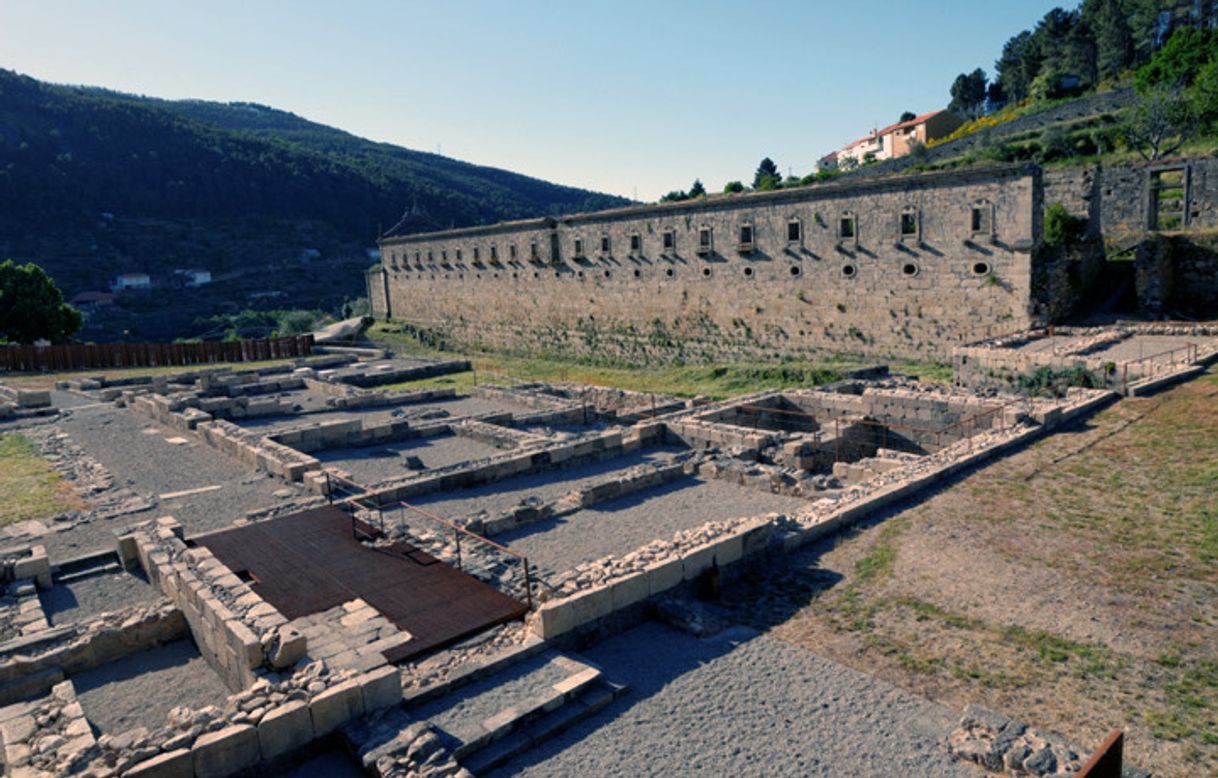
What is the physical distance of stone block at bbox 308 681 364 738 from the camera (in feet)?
23.4

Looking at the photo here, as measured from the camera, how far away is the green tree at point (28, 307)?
42312 millimetres

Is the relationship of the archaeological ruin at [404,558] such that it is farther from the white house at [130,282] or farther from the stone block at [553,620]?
the white house at [130,282]

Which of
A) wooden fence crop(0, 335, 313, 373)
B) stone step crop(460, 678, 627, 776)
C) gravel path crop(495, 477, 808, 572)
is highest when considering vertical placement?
wooden fence crop(0, 335, 313, 373)

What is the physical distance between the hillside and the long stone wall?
4171cm

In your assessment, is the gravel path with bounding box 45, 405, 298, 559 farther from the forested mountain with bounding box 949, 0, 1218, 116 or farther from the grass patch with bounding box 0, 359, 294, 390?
the forested mountain with bounding box 949, 0, 1218, 116

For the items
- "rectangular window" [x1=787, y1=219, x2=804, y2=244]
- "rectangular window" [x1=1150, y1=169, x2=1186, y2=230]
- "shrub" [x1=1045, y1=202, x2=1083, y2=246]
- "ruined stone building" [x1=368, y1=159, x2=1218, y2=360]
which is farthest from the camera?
"rectangular window" [x1=1150, y1=169, x2=1186, y2=230]

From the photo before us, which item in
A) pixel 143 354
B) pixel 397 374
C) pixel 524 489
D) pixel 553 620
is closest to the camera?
pixel 553 620

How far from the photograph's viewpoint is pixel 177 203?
105125mm

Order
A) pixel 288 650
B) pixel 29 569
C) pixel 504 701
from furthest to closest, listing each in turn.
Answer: pixel 29 569
pixel 288 650
pixel 504 701

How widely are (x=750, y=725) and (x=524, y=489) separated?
916 cm

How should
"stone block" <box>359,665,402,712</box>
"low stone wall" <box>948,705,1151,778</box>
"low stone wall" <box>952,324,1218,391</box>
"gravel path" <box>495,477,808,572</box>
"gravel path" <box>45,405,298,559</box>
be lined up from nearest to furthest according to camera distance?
"low stone wall" <box>948,705,1151,778</box>, "stone block" <box>359,665,402,712</box>, "gravel path" <box>495,477,808,572</box>, "gravel path" <box>45,405,298,559</box>, "low stone wall" <box>952,324,1218,391</box>

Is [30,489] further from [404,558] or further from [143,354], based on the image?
[143,354]

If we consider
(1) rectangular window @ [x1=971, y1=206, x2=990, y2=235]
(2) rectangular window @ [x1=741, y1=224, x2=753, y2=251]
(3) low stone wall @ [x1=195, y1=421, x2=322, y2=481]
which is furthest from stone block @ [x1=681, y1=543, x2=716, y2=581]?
(2) rectangular window @ [x1=741, y1=224, x2=753, y2=251]

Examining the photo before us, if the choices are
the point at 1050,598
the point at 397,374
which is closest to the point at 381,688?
the point at 1050,598
